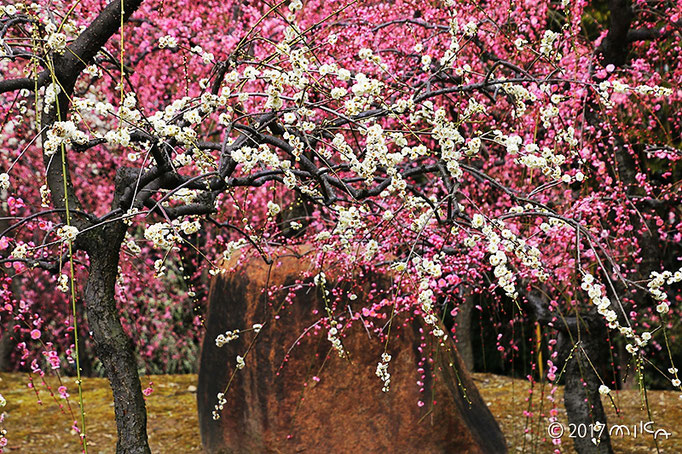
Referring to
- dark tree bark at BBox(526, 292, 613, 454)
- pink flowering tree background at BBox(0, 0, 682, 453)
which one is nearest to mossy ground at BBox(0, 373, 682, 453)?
dark tree bark at BBox(526, 292, 613, 454)

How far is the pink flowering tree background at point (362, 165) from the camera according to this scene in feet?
9.11

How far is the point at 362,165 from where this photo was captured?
2.75 metres

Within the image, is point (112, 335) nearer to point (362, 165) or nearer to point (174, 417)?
point (362, 165)

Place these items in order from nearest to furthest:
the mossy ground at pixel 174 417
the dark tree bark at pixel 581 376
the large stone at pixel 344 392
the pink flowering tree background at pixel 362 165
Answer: the pink flowering tree background at pixel 362 165
the large stone at pixel 344 392
the dark tree bark at pixel 581 376
the mossy ground at pixel 174 417

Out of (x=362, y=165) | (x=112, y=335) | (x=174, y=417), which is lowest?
(x=174, y=417)

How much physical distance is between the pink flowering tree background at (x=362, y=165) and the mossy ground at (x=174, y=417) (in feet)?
2.14

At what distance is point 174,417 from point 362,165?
5539mm

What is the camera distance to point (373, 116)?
2912mm

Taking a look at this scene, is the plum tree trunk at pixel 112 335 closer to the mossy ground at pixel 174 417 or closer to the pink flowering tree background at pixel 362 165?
the pink flowering tree background at pixel 362 165

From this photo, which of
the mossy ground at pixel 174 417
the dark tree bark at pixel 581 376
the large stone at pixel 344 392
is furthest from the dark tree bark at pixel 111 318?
the dark tree bark at pixel 581 376

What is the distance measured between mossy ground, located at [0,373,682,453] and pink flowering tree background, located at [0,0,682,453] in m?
0.65

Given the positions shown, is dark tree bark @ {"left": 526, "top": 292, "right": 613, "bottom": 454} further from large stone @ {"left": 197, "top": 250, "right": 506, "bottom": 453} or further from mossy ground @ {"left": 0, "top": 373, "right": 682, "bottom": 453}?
large stone @ {"left": 197, "top": 250, "right": 506, "bottom": 453}

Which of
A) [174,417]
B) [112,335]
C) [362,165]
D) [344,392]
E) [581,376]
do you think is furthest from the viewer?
[174,417]

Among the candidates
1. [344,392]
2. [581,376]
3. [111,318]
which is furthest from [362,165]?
[581,376]
